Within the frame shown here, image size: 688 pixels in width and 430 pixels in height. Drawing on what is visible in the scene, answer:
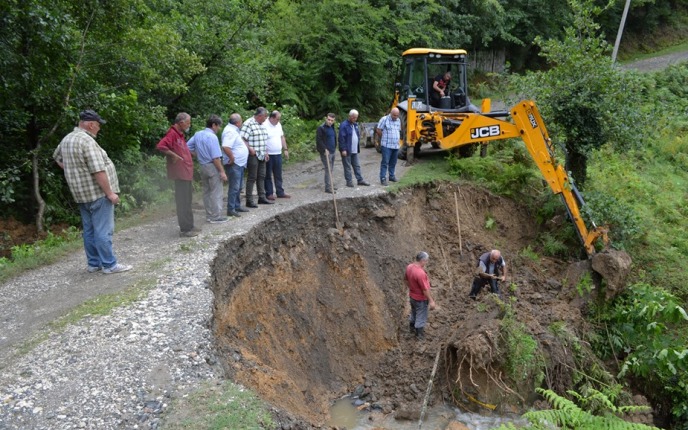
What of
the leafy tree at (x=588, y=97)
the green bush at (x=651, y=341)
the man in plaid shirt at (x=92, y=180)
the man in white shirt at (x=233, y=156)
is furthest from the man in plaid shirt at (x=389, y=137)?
the man in plaid shirt at (x=92, y=180)

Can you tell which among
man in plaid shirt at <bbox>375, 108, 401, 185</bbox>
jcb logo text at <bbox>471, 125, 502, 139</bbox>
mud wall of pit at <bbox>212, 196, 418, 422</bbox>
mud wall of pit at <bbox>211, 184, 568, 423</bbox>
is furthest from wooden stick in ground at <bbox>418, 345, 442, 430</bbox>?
jcb logo text at <bbox>471, 125, 502, 139</bbox>

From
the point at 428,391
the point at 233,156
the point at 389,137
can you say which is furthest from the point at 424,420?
the point at 389,137

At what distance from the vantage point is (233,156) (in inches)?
370

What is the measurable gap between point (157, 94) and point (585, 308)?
9991 mm

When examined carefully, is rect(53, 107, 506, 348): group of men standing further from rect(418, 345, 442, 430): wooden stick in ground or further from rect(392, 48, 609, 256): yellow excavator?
rect(392, 48, 609, 256): yellow excavator

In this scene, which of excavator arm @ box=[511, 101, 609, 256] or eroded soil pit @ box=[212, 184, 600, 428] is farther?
excavator arm @ box=[511, 101, 609, 256]

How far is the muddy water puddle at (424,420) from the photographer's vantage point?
25.6 ft

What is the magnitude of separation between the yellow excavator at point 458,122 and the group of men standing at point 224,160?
380 cm

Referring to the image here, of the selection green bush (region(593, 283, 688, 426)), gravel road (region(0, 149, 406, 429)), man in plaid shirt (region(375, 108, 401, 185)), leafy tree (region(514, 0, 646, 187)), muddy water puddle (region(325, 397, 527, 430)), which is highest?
leafy tree (region(514, 0, 646, 187))

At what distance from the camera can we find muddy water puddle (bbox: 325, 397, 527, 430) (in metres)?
7.81

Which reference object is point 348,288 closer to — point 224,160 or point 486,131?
point 224,160

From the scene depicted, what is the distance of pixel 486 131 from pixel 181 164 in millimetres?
6541

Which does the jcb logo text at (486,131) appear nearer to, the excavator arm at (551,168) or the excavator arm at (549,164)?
the excavator arm at (549,164)

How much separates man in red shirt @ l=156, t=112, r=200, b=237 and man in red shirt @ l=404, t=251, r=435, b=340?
11.6 feet
